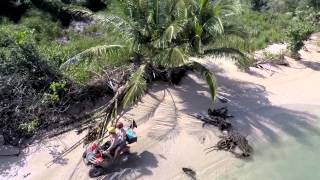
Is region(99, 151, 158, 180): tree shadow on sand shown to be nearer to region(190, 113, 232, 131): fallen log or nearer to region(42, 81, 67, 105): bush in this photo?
region(190, 113, 232, 131): fallen log

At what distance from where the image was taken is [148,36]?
604 inches

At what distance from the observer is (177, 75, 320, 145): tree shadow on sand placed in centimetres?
1497

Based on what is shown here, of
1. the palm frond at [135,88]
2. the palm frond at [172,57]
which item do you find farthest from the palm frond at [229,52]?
the palm frond at [135,88]

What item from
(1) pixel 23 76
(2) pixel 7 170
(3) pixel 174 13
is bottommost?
(2) pixel 7 170

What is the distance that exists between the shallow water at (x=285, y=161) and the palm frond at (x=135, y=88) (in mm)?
3466

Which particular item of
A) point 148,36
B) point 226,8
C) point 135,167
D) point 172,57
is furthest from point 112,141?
point 226,8

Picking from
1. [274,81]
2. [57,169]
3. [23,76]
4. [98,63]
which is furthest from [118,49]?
[274,81]

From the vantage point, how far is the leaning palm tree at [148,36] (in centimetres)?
1455

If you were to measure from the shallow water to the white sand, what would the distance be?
0.21 m

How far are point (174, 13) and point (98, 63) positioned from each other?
3078 mm

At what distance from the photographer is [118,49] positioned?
50.9 feet

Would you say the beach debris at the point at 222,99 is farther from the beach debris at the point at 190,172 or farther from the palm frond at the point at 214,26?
the beach debris at the point at 190,172

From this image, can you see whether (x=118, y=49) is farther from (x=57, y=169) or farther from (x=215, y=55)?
(x=57, y=169)

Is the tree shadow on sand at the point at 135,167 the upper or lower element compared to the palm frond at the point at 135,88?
lower
